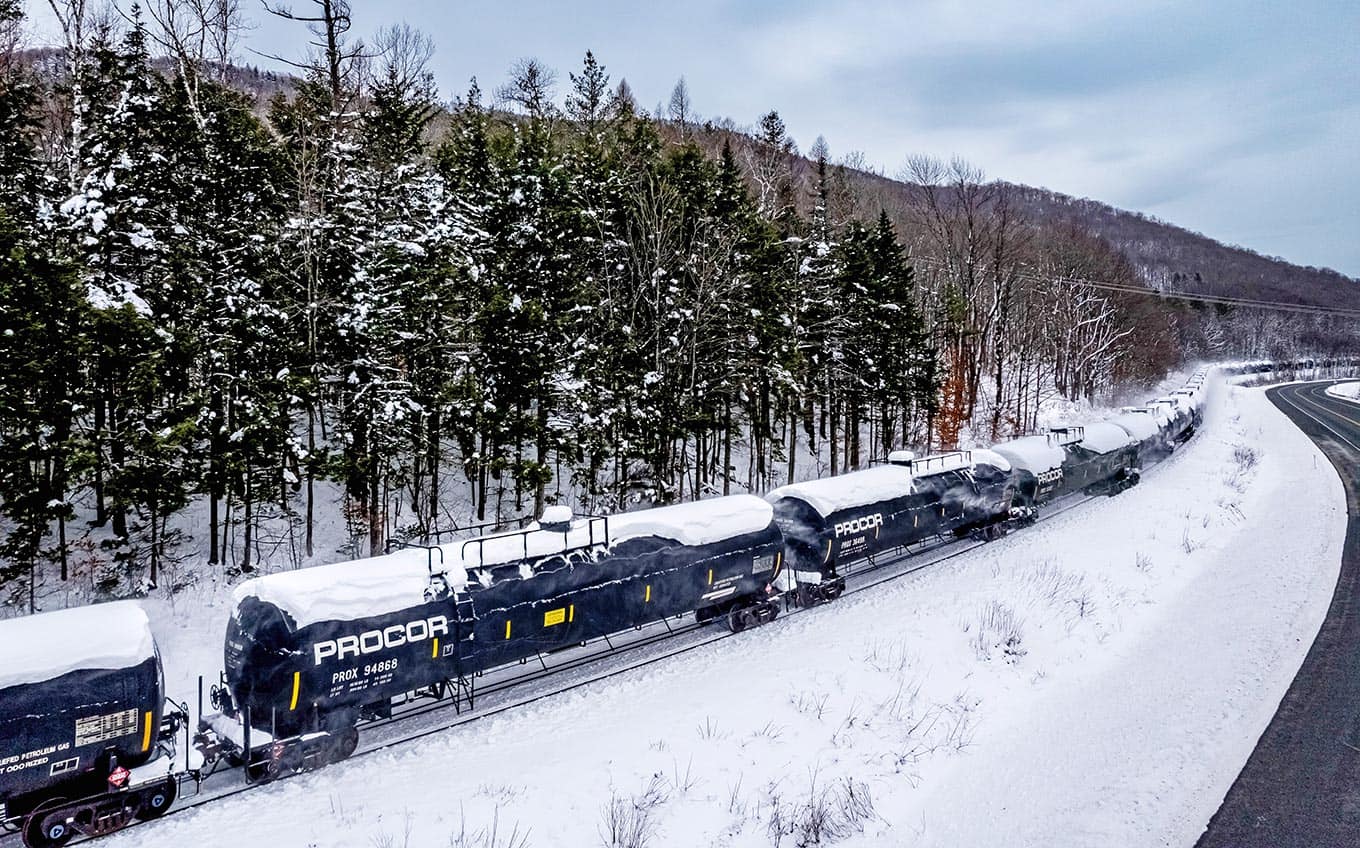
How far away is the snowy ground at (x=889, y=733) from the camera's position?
31.8ft

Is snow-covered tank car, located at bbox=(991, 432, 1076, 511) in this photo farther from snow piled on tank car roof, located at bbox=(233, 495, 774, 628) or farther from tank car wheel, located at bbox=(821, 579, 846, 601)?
snow piled on tank car roof, located at bbox=(233, 495, 774, 628)

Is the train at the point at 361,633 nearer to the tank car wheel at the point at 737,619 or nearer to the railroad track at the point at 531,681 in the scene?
the tank car wheel at the point at 737,619

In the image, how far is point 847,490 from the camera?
19172 millimetres

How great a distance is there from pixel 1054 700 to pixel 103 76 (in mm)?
30072

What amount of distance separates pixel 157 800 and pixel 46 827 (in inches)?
46.0

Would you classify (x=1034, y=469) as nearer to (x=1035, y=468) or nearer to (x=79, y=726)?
(x=1035, y=468)

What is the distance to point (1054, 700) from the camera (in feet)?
43.0

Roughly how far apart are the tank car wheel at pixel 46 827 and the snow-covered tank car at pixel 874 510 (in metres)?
14.0

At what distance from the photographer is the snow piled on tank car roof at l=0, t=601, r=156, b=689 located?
9031 millimetres

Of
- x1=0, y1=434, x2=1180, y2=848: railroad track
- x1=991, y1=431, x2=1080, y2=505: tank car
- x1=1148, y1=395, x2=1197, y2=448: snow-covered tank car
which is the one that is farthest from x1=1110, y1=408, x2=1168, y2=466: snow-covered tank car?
x1=0, y1=434, x2=1180, y2=848: railroad track

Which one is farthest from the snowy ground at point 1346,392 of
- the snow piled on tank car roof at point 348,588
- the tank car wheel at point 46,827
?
the tank car wheel at point 46,827

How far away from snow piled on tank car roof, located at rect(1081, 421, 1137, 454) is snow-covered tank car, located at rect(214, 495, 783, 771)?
72.9 ft

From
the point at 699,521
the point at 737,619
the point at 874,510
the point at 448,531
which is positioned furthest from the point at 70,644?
the point at 874,510

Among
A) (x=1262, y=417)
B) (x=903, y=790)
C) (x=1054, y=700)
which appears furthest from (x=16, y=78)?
(x=1262, y=417)
